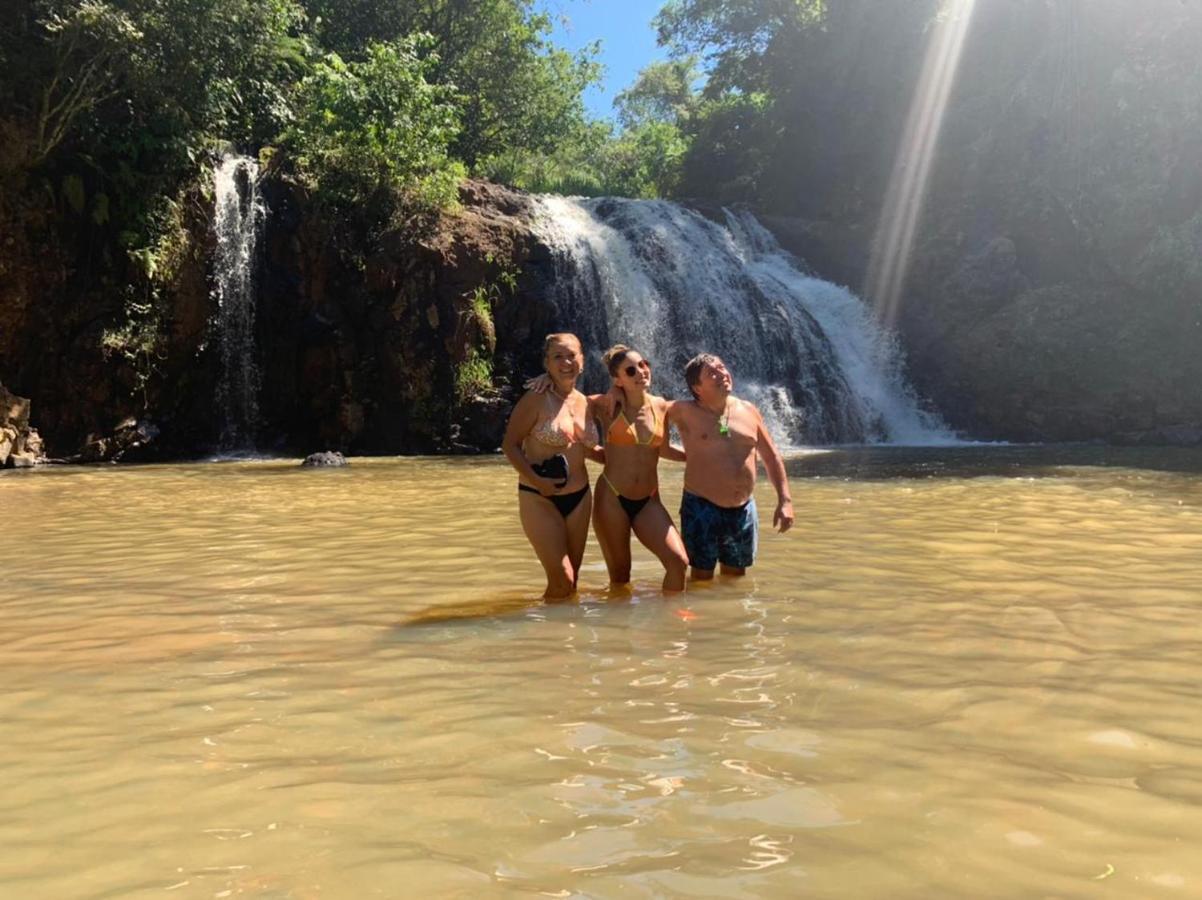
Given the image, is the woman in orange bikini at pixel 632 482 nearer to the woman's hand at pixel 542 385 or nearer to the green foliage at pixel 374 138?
the woman's hand at pixel 542 385

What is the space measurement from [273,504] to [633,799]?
8091mm

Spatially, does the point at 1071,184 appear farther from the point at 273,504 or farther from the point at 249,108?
the point at 273,504

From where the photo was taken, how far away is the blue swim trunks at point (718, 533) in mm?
5285

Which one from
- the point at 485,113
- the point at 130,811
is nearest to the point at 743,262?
the point at 485,113

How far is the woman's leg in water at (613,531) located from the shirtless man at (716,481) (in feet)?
1.21

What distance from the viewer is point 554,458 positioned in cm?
510

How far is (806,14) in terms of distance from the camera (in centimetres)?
3434

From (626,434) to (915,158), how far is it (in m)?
25.5

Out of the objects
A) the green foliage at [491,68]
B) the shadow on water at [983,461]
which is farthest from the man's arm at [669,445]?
the green foliage at [491,68]

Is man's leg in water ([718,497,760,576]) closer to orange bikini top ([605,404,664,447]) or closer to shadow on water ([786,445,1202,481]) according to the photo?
orange bikini top ([605,404,664,447])

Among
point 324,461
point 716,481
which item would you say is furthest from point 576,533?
point 324,461

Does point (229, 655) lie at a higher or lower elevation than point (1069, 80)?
lower

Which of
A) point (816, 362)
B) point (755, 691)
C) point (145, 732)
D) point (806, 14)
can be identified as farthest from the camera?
point (806, 14)

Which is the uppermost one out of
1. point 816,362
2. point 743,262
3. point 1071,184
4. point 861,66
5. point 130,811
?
point 861,66
